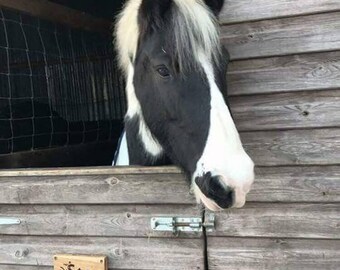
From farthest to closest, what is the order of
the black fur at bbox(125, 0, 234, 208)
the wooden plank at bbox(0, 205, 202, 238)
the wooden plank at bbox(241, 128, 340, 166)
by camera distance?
1. the wooden plank at bbox(0, 205, 202, 238)
2. the wooden plank at bbox(241, 128, 340, 166)
3. the black fur at bbox(125, 0, 234, 208)

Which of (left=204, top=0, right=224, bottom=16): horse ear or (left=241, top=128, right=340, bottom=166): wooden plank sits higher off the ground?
(left=204, top=0, right=224, bottom=16): horse ear

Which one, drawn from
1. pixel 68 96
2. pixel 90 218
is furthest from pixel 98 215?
pixel 68 96

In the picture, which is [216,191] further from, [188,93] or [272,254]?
[272,254]

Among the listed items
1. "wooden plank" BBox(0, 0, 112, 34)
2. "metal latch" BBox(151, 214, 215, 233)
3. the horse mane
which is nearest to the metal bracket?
"metal latch" BBox(151, 214, 215, 233)

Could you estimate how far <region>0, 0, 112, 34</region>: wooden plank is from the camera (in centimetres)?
252

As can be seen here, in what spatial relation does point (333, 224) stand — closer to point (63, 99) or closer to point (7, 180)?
point (7, 180)

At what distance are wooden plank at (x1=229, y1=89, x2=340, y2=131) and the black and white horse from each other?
0.28m

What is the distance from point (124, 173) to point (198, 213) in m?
0.38

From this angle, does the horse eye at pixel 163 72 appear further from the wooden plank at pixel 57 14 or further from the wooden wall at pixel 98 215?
the wooden plank at pixel 57 14

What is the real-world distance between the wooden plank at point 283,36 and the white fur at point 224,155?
374mm

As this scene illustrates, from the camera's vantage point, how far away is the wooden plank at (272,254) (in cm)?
190

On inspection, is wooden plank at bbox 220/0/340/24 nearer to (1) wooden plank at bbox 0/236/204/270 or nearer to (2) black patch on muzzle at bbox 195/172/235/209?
(2) black patch on muzzle at bbox 195/172/235/209

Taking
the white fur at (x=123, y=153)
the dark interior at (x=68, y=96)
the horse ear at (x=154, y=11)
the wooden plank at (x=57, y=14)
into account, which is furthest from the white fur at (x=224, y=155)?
the dark interior at (x=68, y=96)

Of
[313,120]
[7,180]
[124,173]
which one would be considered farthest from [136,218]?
[313,120]
